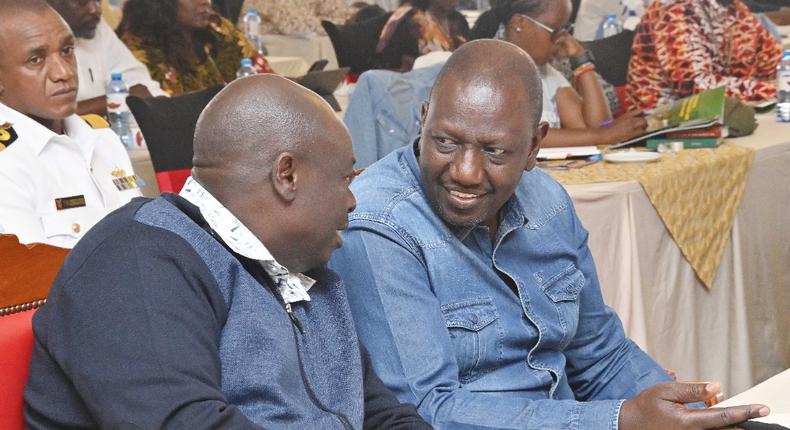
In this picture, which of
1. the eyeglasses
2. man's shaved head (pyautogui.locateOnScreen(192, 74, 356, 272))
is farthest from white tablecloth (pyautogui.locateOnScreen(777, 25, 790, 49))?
man's shaved head (pyautogui.locateOnScreen(192, 74, 356, 272))

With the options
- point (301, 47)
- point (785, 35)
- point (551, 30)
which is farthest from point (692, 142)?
point (301, 47)

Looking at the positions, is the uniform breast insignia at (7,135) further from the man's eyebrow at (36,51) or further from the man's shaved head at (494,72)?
the man's shaved head at (494,72)

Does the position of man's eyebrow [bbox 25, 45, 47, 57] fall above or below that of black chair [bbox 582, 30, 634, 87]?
above

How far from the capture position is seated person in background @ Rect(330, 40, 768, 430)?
150 centimetres

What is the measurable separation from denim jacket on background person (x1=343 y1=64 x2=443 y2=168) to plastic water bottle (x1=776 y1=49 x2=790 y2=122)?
1327mm

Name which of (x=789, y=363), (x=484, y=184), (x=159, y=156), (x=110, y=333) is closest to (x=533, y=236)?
(x=484, y=184)

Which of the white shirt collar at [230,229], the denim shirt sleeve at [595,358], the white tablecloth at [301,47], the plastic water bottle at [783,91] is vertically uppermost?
the white shirt collar at [230,229]

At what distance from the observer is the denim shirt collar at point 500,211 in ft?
5.54

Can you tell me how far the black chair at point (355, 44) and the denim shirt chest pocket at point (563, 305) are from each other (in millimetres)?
3608

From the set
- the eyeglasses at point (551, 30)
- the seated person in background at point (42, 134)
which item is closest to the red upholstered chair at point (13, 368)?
the seated person in background at point (42, 134)

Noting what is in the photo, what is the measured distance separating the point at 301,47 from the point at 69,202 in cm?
463

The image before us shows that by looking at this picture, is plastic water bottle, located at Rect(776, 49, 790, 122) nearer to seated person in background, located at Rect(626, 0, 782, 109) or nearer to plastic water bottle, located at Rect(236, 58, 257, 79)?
seated person in background, located at Rect(626, 0, 782, 109)

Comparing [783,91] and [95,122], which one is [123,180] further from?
[783,91]

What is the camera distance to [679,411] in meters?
1.40
